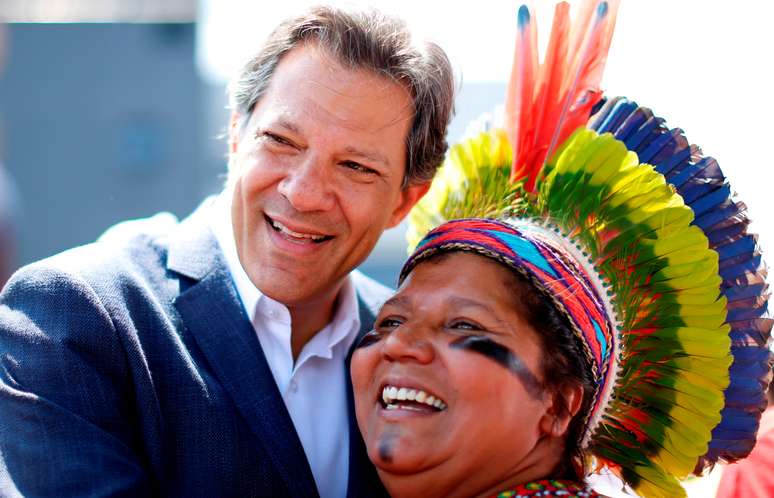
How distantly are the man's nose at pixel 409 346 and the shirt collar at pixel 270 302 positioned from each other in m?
0.50

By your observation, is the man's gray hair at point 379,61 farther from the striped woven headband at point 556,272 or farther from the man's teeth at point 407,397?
the man's teeth at point 407,397

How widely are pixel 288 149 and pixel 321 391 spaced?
680 millimetres

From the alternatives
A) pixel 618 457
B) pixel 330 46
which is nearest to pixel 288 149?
pixel 330 46

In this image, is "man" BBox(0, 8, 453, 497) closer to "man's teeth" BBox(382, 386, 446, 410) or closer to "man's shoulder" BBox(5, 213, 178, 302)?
"man's shoulder" BBox(5, 213, 178, 302)

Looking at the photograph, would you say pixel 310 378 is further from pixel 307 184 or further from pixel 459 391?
pixel 459 391

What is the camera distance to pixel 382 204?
2816 millimetres

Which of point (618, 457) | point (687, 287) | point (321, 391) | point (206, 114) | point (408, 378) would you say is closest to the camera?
point (408, 378)

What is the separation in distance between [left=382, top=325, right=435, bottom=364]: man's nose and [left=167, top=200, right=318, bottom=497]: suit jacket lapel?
37 cm

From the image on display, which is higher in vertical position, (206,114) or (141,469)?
(206,114)

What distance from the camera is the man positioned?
2.24 m

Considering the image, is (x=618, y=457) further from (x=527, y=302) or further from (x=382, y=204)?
(x=382, y=204)

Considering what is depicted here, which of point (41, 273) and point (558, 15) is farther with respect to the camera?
point (558, 15)

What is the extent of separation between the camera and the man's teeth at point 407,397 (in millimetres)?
2225

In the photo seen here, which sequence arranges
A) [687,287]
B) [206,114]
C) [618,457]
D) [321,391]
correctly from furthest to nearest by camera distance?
[206,114] < [321,391] < [618,457] < [687,287]
